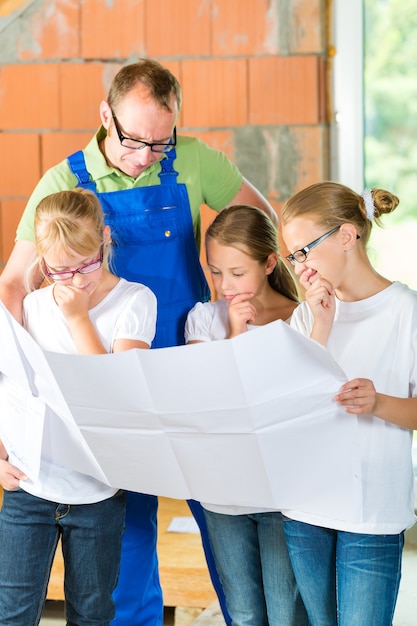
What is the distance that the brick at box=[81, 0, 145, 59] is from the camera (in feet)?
11.1

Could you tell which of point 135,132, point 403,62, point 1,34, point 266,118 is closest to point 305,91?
point 266,118

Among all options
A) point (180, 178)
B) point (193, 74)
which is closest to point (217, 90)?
point (193, 74)

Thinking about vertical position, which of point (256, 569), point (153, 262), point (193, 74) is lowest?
point (256, 569)

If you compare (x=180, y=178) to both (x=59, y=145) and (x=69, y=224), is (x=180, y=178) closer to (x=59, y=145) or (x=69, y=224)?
(x=69, y=224)

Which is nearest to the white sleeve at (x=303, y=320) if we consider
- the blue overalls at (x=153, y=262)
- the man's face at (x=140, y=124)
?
the blue overalls at (x=153, y=262)

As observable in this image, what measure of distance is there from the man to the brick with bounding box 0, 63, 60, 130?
132 cm

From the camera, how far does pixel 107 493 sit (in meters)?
1.90

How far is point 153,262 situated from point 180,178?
229 mm

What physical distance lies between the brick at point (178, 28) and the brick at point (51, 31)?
294 mm

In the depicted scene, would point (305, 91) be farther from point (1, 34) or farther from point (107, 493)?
point (107, 493)

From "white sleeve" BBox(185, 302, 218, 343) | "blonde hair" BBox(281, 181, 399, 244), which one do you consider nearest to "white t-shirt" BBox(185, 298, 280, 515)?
"white sleeve" BBox(185, 302, 218, 343)

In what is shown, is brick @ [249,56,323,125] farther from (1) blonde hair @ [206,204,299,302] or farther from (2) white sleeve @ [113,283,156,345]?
(2) white sleeve @ [113,283,156,345]

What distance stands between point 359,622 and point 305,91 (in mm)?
2214

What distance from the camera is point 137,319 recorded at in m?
1.88
